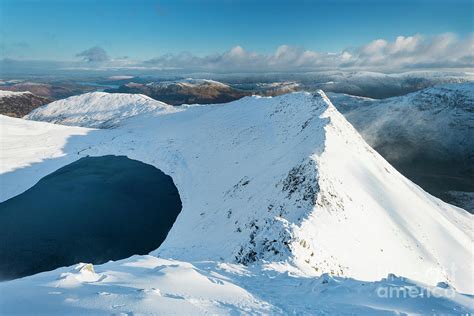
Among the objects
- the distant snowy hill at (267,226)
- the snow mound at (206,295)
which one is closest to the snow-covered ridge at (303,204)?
the distant snowy hill at (267,226)

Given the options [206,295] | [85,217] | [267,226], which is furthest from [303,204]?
[85,217]

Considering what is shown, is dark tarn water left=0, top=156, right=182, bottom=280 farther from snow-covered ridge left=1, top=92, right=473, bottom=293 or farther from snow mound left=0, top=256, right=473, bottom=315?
snow mound left=0, top=256, right=473, bottom=315

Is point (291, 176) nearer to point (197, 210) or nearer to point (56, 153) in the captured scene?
point (197, 210)

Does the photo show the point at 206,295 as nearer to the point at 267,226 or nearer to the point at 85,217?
the point at 267,226

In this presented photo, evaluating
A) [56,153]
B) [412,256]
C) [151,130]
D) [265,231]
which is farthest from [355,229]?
[151,130]

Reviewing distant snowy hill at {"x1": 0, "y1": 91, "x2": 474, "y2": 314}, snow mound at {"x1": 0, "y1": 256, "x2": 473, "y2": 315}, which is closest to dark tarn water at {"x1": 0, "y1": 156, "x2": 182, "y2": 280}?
distant snowy hill at {"x1": 0, "y1": 91, "x2": 474, "y2": 314}

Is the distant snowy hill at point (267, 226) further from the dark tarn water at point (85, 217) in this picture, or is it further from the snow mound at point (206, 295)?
the dark tarn water at point (85, 217)

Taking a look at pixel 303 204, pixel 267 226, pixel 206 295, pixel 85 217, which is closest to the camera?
pixel 206 295
